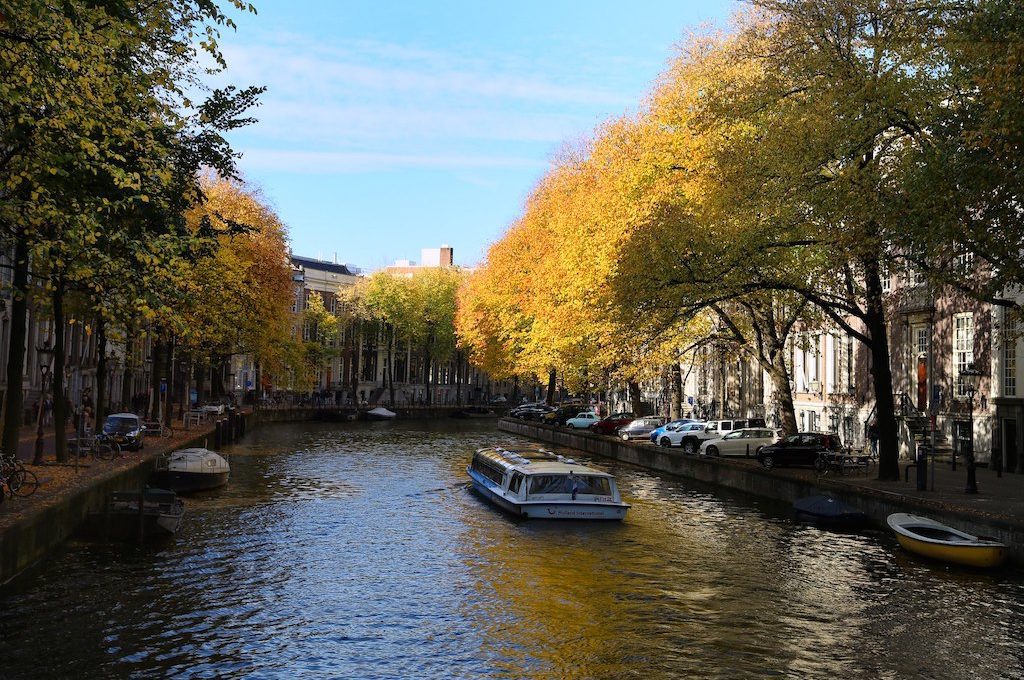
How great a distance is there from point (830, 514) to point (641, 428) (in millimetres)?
33856

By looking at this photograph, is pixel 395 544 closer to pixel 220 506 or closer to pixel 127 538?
pixel 127 538

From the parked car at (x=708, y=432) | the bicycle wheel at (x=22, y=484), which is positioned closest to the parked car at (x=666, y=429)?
the parked car at (x=708, y=432)

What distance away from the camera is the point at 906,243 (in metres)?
26.2

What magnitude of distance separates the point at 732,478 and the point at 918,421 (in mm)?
10888

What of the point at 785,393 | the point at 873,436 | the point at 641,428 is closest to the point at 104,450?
the point at 785,393

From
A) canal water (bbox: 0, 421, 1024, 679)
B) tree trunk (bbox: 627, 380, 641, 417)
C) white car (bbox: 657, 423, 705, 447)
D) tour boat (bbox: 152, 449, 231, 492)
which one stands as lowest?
canal water (bbox: 0, 421, 1024, 679)

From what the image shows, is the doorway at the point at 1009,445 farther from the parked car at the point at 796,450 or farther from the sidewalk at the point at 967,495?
the parked car at the point at 796,450

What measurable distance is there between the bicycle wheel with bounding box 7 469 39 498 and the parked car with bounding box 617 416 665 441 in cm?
4340

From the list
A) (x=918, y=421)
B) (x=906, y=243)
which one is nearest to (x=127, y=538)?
(x=906, y=243)

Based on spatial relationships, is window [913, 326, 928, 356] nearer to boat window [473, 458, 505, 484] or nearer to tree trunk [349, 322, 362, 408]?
boat window [473, 458, 505, 484]

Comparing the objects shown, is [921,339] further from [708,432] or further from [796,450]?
[708,432]

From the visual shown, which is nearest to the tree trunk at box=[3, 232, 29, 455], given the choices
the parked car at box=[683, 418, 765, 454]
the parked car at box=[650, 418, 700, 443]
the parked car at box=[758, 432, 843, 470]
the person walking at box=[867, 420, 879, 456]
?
the parked car at box=[758, 432, 843, 470]

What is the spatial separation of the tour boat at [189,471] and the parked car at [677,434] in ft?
86.8

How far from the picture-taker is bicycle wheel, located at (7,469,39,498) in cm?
2597
